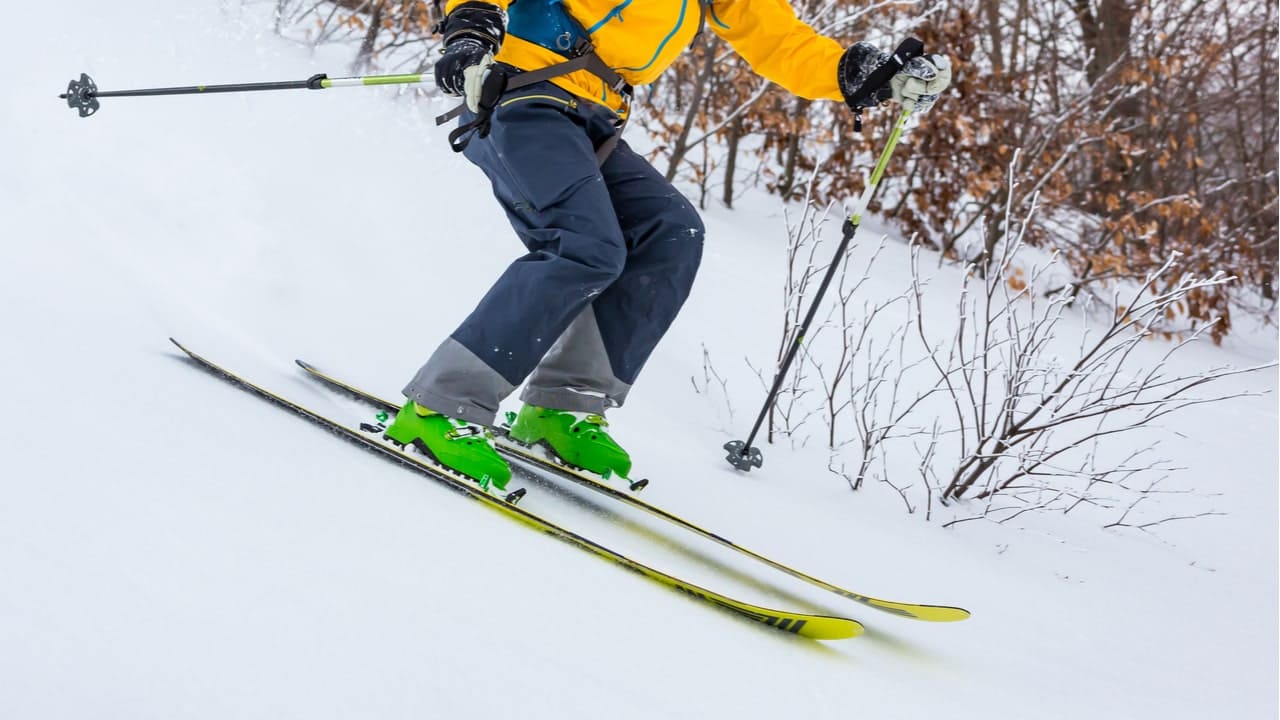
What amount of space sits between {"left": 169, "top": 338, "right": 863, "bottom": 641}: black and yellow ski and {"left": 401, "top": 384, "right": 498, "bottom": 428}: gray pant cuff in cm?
12

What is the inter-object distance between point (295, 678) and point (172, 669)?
14 cm

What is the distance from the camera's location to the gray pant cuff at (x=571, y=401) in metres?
2.47

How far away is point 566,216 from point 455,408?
0.51 metres

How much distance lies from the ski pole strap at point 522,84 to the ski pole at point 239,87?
0.23 m

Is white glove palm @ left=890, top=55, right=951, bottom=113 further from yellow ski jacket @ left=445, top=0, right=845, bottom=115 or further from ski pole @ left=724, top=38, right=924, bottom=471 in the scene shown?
yellow ski jacket @ left=445, top=0, right=845, bottom=115

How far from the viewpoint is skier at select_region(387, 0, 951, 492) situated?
6.95 ft

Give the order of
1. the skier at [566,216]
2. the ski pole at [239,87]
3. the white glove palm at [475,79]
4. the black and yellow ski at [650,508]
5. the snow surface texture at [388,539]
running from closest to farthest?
the snow surface texture at [388,539] < the black and yellow ski at [650,508] < the white glove palm at [475,79] < the skier at [566,216] < the ski pole at [239,87]

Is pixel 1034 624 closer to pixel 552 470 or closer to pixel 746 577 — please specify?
pixel 746 577

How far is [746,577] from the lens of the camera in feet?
6.56

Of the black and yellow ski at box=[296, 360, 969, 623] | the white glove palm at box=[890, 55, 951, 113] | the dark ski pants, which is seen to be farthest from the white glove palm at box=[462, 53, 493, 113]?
the white glove palm at box=[890, 55, 951, 113]

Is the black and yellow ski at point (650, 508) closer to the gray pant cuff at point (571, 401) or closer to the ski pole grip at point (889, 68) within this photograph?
the gray pant cuff at point (571, 401)

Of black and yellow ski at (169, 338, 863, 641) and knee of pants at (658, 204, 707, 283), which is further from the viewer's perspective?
knee of pants at (658, 204, 707, 283)

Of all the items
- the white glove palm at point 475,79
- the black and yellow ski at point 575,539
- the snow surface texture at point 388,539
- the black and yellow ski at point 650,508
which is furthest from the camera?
the white glove palm at point 475,79

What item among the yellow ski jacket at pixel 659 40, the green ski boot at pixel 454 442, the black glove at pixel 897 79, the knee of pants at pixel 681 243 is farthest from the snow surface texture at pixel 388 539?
the black glove at pixel 897 79
